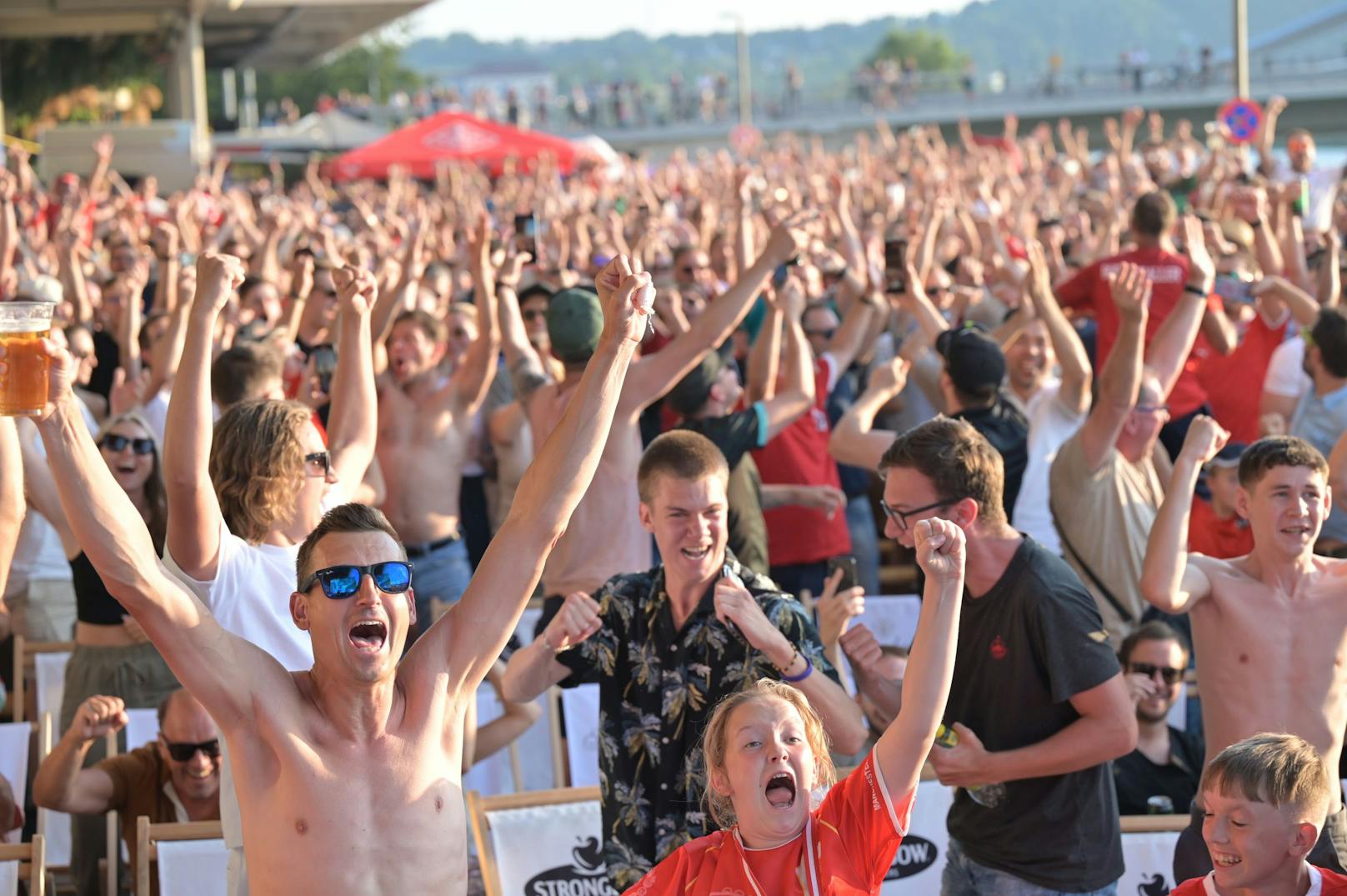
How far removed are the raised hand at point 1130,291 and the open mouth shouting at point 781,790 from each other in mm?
2981

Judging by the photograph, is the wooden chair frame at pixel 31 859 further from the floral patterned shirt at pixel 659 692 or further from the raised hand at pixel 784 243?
the raised hand at pixel 784 243

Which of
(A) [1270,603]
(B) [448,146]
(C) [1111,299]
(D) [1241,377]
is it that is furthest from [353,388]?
(B) [448,146]

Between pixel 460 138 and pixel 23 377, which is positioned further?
pixel 460 138

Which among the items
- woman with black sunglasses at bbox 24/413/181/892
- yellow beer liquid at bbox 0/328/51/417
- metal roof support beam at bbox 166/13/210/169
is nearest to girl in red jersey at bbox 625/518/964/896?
yellow beer liquid at bbox 0/328/51/417

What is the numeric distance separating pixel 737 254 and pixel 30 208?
9002mm

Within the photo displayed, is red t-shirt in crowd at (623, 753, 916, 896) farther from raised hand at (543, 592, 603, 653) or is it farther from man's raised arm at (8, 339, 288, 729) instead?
man's raised arm at (8, 339, 288, 729)

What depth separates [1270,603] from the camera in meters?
4.34

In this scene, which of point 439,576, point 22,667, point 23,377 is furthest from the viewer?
point 439,576

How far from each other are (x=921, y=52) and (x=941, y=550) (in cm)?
14814

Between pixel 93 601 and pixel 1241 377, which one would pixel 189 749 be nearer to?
pixel 93 601

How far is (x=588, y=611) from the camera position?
3.86 metres

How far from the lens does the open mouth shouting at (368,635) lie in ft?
10.0

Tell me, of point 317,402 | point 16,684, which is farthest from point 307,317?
point 16,684

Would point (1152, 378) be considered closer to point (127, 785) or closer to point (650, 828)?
point (650, 828)
